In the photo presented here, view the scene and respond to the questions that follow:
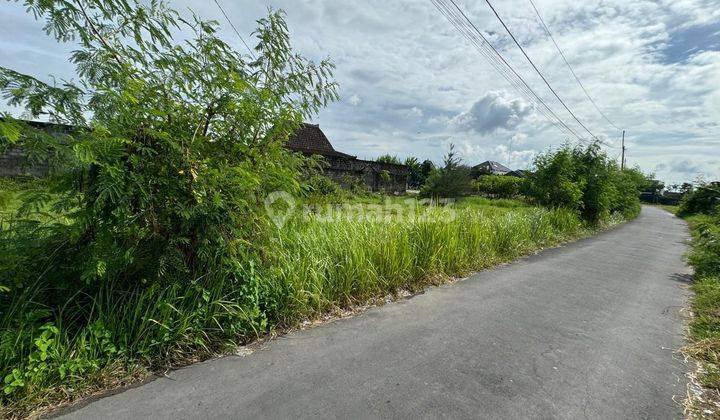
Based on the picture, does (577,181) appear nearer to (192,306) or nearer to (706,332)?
(706,332)

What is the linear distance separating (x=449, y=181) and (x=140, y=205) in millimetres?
18037

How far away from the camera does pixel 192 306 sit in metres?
2.95

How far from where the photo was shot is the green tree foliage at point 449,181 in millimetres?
18938

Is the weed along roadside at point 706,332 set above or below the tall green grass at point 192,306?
below

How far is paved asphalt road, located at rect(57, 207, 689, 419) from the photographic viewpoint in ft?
Answer: 7.80

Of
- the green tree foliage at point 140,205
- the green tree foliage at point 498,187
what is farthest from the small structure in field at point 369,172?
the green tree foliage at point 140,205

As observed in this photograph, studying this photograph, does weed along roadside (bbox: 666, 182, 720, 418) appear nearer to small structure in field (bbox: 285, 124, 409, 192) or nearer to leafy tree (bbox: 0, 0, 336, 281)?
leafy tree (bbox: 0, 0, 336, 281)

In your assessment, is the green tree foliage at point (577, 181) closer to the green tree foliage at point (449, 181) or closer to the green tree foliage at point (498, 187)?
the green tree foliage at point (449, 181)

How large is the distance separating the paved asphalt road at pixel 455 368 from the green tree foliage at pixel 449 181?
46.2ft

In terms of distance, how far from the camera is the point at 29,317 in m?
2.38

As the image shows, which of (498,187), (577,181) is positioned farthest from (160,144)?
(498,187)

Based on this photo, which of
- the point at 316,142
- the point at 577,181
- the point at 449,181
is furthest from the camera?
the point at 316,142

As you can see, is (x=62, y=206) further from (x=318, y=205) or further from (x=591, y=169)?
(x=591, y=169)

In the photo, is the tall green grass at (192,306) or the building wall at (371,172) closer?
the tall green grass at (192,306)
